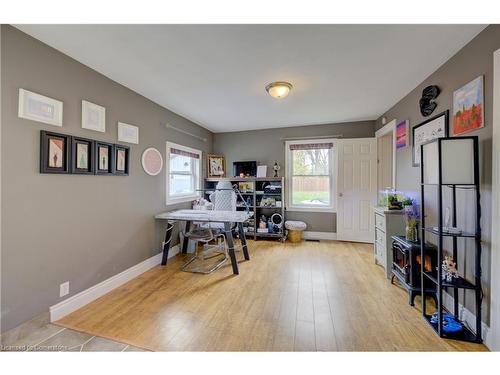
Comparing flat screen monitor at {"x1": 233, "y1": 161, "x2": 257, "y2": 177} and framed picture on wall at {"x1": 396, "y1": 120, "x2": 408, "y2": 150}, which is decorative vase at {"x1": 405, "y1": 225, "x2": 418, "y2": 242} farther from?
flat screen monitor at {"x1": 233, "y1": 161, "x2": 257, "y2": 177}

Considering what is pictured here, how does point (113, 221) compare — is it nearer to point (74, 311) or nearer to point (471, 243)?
point (74, 311)

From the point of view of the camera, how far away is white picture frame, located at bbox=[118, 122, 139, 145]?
101 inches

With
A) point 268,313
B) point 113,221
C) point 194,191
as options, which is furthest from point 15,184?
point 194,191

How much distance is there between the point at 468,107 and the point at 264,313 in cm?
252

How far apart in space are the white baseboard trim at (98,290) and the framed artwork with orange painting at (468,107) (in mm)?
3798

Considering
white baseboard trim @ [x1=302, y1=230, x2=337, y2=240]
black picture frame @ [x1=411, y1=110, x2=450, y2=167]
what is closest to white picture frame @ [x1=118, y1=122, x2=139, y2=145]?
black picture frame @ [x1=411, y1=110, x2=450, y2=167]

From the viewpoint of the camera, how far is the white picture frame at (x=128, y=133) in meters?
2.57

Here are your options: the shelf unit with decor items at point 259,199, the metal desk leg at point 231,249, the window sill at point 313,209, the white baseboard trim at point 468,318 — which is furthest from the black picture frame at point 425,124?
the metal desk leg at point 231,249

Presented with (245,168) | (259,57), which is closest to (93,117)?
(259,57)

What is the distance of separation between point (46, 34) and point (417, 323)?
12.8ft

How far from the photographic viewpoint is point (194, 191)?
4434mm

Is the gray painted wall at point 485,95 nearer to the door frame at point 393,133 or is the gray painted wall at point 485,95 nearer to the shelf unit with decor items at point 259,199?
the door frame at point 393,133

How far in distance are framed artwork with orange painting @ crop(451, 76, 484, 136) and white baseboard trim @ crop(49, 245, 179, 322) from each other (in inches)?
150

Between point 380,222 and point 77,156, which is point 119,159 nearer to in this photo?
point 77,156
